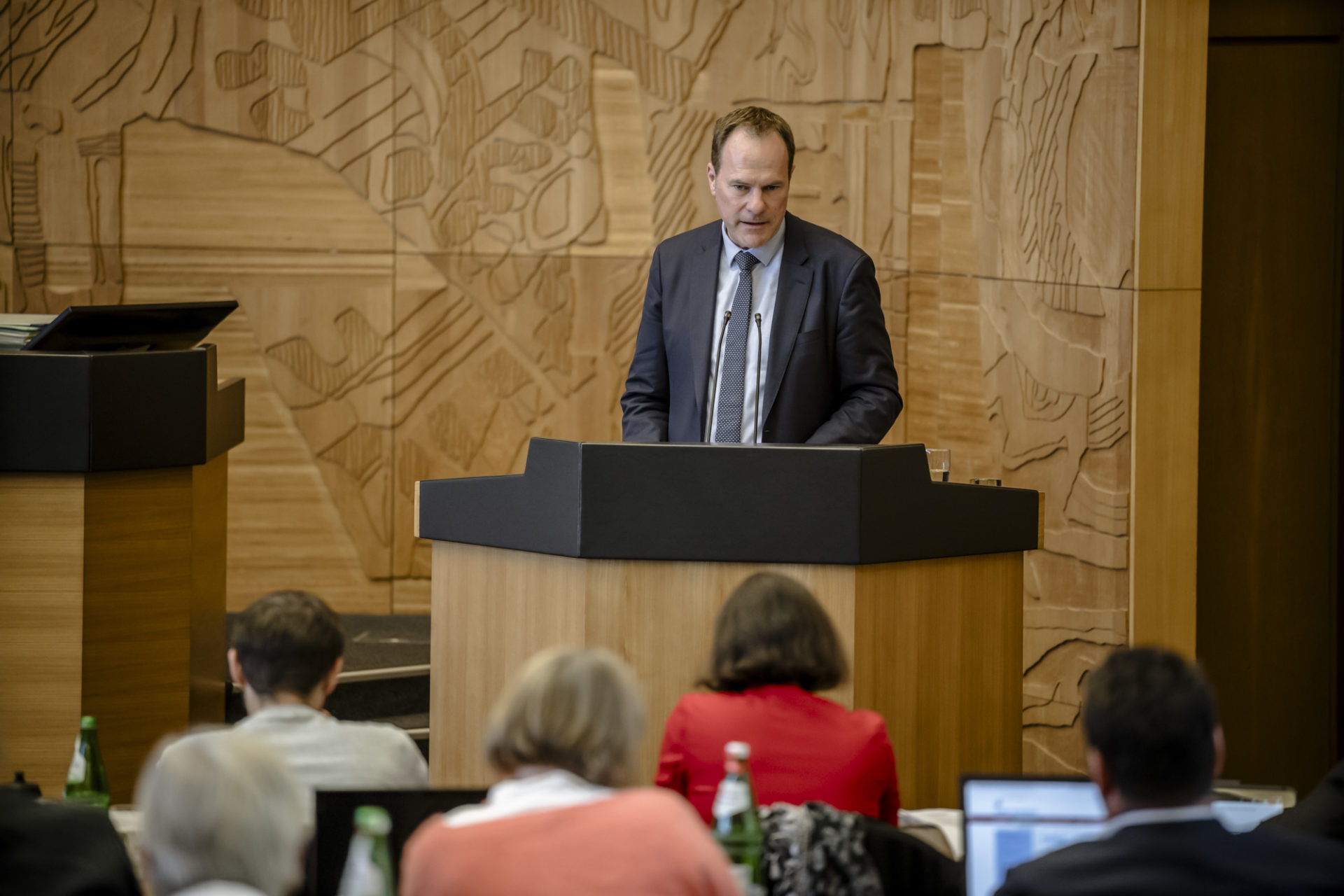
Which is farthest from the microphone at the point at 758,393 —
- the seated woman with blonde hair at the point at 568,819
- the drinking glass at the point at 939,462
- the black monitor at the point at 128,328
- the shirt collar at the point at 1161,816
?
the shirt collar at the point at 1161,816

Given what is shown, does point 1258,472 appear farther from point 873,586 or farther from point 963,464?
point 873,586

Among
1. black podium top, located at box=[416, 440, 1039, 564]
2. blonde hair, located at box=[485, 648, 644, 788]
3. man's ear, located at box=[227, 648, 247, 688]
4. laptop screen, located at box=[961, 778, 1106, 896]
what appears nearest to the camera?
blonde hair, located at box=[485, 648, 644, 788]

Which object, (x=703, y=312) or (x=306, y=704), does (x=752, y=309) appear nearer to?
(x=703, y=312)

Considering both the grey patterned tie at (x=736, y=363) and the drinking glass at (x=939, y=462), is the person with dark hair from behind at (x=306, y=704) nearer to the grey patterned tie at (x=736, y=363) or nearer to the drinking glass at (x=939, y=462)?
the grey patterned tie at (x=736, y=363)

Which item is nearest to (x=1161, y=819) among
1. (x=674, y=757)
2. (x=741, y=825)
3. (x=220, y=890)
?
(x=741, y=825)

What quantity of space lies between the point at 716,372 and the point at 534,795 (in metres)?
1.93

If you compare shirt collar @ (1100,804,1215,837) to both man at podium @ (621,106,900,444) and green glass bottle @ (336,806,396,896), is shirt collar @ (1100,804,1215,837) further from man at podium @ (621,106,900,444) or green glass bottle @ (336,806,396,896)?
man at podium @ (621,106,900,444)

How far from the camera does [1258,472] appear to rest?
16.9 feet

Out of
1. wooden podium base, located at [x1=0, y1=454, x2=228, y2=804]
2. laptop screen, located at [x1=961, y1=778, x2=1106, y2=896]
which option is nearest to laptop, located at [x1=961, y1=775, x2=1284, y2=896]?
laptop screen, located at [x1=961, y1=778, x2=1106, y2=896]

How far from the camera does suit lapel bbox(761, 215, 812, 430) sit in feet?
11.4

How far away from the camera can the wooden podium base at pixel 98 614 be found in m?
3.50

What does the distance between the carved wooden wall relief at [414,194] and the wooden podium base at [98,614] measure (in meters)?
2.31

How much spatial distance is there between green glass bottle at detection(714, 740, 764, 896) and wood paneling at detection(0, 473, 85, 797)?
2.11 m

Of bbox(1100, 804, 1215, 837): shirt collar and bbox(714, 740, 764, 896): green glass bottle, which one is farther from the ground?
bbox(1100, 804, 1215, 837): shirt collar
